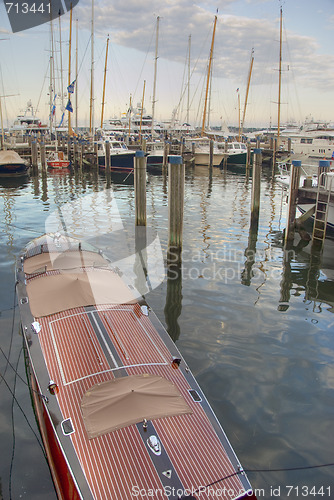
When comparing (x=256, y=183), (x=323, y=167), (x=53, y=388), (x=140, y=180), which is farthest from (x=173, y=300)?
(x=323, y=167)

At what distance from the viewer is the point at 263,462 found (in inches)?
203

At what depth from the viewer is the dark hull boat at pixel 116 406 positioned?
4.11 m

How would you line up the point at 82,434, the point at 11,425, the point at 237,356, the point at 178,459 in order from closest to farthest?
the point at 178,459 → the point at 82,434 → the point at 11,425 → the point at 237,356

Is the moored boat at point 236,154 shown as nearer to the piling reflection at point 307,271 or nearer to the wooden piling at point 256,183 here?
the wooden piling at point 256,183

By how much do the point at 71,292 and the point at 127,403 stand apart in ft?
10.5

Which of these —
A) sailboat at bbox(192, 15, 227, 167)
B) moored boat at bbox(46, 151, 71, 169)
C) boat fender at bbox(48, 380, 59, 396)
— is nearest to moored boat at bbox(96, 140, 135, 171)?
moored boat at bbox(46, 151, 71, 169)

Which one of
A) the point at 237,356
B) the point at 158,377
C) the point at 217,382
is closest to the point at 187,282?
the point at 237,356

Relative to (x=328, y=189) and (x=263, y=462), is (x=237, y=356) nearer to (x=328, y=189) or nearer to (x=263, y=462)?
(x=263, y=462)

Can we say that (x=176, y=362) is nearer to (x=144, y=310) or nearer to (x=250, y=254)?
(x=144, y=310)

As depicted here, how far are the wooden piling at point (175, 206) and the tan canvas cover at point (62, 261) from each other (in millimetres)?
2646

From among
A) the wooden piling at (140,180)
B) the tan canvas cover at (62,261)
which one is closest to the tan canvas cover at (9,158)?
the wooden piling at (140,180)

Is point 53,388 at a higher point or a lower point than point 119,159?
lower

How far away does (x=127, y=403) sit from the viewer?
4.78 meters

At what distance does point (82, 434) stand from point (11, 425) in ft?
6.12
